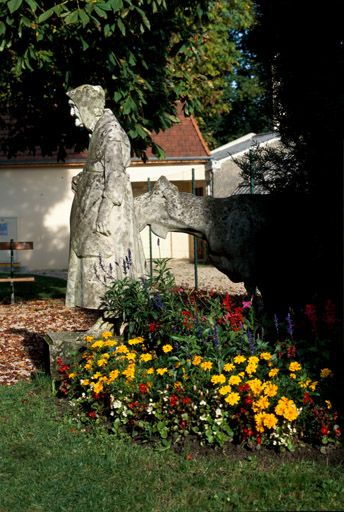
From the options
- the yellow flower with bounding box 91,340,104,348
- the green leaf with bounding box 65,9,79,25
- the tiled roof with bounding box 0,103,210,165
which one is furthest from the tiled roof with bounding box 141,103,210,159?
the yellow flower with bounding box 91,340,104,348

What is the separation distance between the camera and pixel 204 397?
4.38 meters

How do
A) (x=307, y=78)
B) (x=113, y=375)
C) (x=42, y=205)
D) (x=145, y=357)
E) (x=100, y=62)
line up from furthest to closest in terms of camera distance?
1. (x=42, y=205)
2. (x=100, y=62)
3. (x=307, y=78)
4. (x=145, y=357)
5. (x=113, y=375)

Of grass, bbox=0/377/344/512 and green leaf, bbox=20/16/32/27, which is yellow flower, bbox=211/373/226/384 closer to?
grass, bbox=0/377/344/512

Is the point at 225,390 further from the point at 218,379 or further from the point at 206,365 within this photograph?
the point at 206,365

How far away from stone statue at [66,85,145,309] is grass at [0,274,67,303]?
757 centimetres

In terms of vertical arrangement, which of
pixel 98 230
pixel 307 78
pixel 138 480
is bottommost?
pixel 138 480

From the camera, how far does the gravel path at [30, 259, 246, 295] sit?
13367mm

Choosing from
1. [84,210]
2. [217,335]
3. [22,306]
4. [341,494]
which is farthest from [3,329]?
[341,494]

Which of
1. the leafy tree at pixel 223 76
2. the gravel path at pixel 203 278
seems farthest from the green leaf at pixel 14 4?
the gravel path at pixel 203 278

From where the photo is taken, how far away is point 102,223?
5488mm

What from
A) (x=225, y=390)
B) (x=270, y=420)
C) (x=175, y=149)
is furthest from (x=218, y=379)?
(x=175, y=149)

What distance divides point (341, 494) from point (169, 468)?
1093mm

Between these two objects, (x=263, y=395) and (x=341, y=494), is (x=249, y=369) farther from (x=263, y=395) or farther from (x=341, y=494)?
(x=341, y=494)

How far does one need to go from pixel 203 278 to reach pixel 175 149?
738cm
